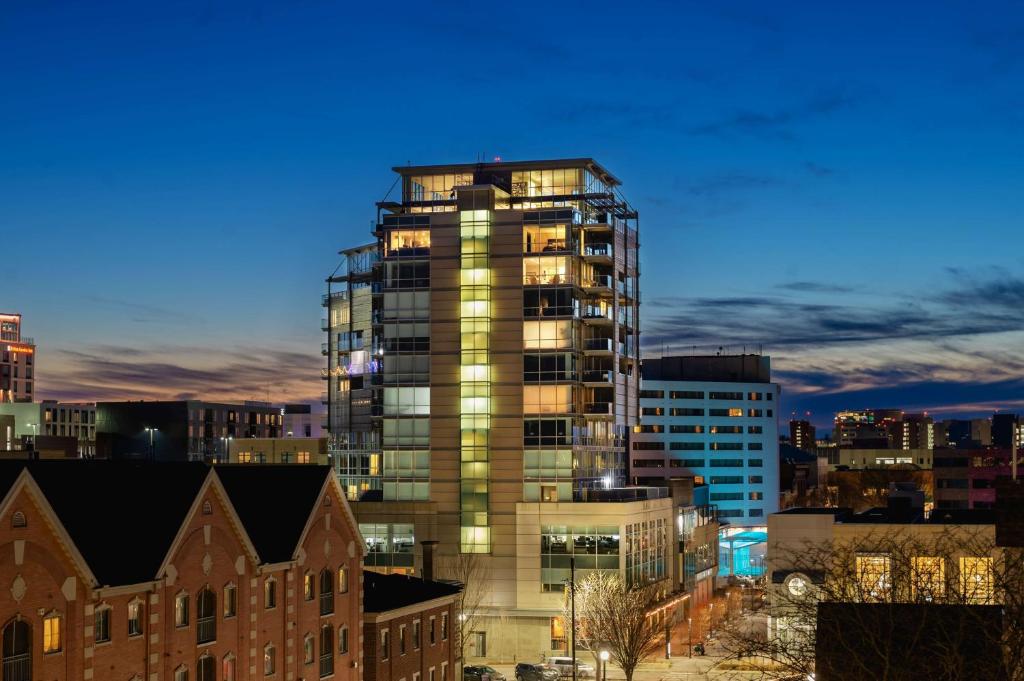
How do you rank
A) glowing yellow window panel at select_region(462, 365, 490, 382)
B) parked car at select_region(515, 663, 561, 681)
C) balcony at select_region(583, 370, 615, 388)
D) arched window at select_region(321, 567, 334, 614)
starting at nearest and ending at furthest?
arched window at select_region(321, 567, 334, 614), parked car at select_region(515, 663, 561, 681), glowing yellow window panel at select_region(462, 365, 490, 382), balcony at select_region(583, 370, 615, 388)

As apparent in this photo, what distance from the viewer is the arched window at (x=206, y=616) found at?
231ft

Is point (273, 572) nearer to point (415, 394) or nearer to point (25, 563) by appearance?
point (25, 563)

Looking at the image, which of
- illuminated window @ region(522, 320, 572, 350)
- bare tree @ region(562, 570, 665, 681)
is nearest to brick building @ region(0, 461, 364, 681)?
bare tree @ region(562, 570, 665, 681)

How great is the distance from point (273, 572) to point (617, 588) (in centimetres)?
4455

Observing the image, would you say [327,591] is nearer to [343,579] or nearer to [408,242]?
[343,579]

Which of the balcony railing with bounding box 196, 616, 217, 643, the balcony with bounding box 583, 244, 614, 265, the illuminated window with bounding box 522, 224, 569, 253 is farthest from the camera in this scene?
the balcony with bounding box 583, 244, 614, 265

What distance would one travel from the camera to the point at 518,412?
127 metres

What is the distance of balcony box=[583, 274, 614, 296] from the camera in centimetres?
13012

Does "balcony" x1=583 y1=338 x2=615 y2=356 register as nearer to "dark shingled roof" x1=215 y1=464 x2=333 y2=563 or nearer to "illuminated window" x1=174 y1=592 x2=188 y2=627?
"dark shingled roof" x1=215 y1=464 x2=333 y2=563

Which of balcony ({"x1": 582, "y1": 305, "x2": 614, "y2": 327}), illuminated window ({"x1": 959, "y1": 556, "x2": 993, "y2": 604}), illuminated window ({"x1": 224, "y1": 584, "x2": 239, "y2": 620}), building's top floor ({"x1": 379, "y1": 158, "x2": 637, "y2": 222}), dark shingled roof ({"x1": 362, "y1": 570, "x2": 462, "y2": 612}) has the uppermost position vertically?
building's top floor ({"x1": 379, "y1": 158, "x2": 637, "y2": 222})

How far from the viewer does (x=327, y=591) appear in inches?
3312

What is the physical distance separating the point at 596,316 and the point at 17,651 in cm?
7985

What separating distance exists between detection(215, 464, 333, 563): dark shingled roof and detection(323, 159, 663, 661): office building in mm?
41498

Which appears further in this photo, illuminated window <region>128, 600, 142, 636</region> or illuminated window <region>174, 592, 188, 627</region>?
illuminated window <region>174, 592, 188, 627</region>
